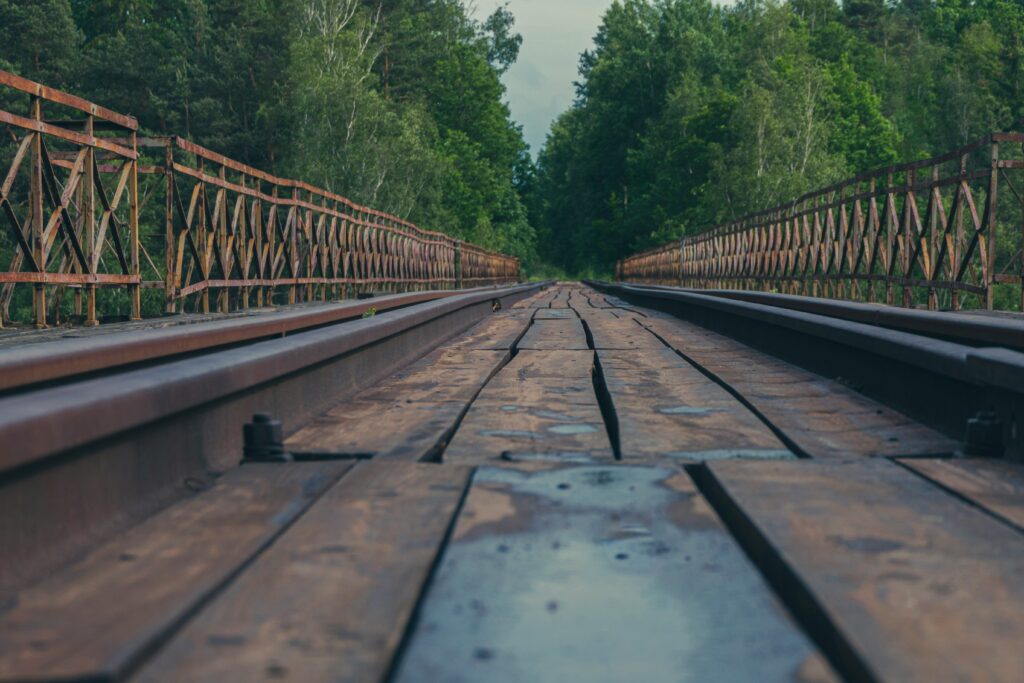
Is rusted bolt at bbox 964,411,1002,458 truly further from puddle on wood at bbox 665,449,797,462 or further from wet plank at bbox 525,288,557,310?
wet plank at bbox 525,288,557,310

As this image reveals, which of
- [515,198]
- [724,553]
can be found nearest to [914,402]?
[724,553]

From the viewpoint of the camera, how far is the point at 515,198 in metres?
83.8

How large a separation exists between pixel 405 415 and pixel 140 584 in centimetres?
207

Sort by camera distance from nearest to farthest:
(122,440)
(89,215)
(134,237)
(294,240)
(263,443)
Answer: (122,440) → (263,443) → (89,215) → (134,237) → (294,240)

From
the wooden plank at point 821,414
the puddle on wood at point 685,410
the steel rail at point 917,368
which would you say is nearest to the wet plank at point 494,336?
the wooden plank at point 821,414

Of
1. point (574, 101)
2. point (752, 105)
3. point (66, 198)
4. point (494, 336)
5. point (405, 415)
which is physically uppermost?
point (574, 101)

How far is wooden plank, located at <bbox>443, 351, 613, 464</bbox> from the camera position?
2.98 metres

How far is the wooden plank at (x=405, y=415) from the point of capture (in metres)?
3.00

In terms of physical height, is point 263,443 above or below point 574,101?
below

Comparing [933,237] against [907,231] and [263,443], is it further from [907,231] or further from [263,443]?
[263,443]

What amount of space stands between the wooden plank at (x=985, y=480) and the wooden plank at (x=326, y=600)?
1.17 metres

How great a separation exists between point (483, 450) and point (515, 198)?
81.7 metres

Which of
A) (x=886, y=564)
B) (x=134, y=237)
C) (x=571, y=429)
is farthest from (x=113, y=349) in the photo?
(x=134, y=237)

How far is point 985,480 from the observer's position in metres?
2.46
